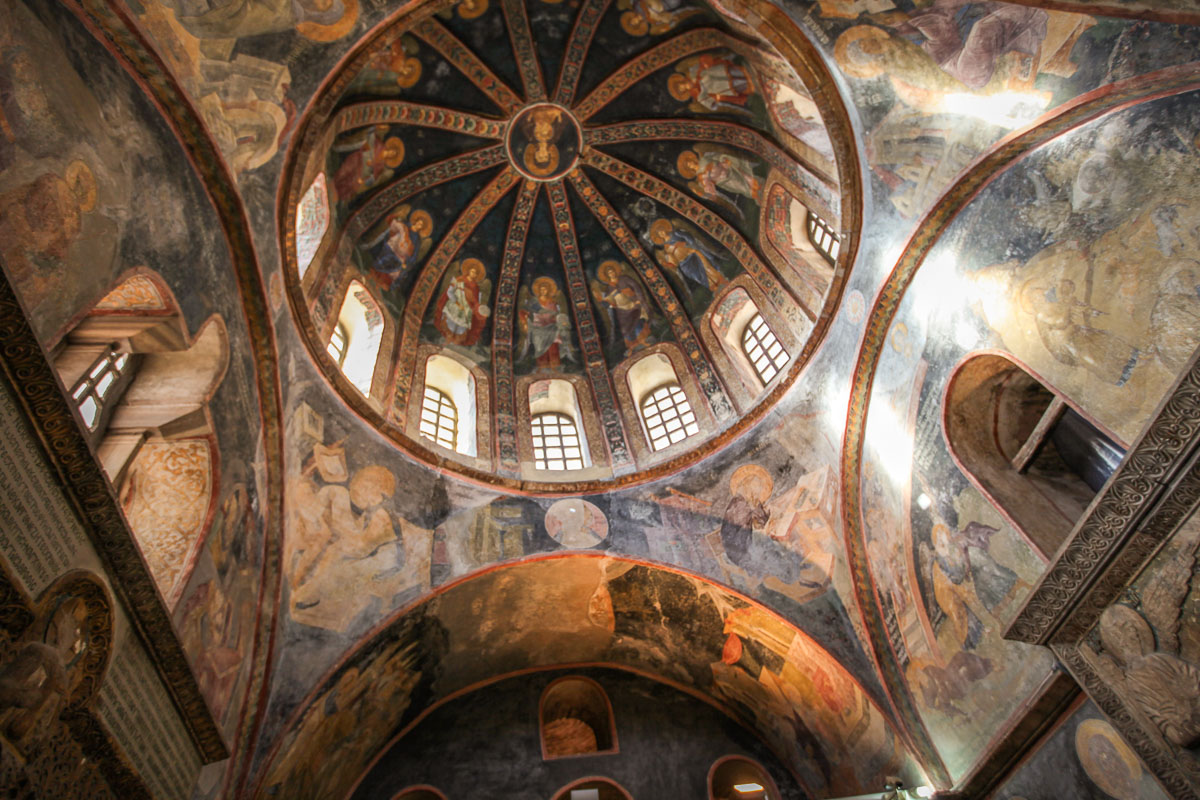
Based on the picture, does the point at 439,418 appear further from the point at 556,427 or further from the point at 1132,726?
the point at 1132,726

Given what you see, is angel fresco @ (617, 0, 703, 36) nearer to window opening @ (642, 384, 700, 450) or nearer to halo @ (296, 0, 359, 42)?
halo @ (296, 0, 359, 42)

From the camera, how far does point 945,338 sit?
28.3 feet

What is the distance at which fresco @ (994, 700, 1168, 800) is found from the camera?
6.69 meters

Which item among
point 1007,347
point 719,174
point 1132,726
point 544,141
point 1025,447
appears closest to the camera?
point 1132,726

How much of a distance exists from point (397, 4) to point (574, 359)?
22.6 ft

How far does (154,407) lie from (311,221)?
171 inches

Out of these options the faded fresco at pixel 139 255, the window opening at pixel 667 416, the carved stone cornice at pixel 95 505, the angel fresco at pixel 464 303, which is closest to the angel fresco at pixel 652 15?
the angel fresco at pixel 464 303

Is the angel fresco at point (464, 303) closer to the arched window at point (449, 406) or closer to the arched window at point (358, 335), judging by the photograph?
the arched window at point (449, 406)

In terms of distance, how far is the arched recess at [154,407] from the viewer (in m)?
7.15

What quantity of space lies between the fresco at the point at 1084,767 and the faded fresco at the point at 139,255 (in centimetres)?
847

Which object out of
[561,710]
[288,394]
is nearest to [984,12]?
[288,394]

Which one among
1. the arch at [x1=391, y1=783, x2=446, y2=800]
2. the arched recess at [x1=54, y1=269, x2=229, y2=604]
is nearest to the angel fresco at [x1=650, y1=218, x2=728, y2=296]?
the arched recess at [x1=54, y1=269, x2=229, y2=604]

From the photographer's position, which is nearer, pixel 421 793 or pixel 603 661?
pixel 421 793

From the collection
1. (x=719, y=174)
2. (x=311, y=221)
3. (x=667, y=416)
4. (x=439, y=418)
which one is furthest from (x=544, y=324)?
(x=311, y=221)
